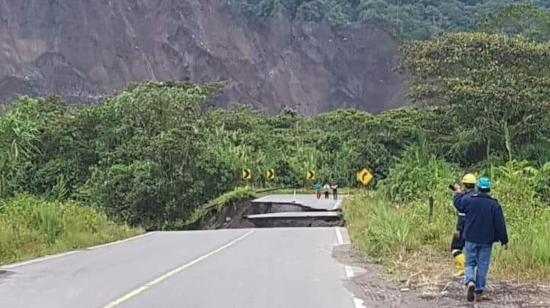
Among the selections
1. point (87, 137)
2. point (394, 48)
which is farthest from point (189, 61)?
point (87, 137)

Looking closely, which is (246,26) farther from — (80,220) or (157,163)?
(80,220)

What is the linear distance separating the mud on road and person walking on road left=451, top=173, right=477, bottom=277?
300mm

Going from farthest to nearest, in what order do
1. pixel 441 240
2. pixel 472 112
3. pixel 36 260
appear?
pixel 472 112, pixel 441 240, pixel 36 260

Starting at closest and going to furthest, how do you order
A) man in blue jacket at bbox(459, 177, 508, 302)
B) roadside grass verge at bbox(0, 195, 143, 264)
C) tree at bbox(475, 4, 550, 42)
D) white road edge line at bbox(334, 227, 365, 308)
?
white road edge line at bbox(334, 227, 365, 308) → man in blue jacket at bbox(459, 177, 508, 302) → roadside grass verge at bbox(0, 195, 143, 264) → tree at bbox(475, 4, 550, 42)

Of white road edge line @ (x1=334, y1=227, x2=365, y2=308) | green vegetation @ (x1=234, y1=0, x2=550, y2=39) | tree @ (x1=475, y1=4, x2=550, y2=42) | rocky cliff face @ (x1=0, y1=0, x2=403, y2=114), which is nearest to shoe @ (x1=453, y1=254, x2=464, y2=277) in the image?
white road edge line @ (x1=334, y1=227, x2=365, y2=308)

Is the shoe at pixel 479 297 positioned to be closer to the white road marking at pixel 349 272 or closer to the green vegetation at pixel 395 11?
the white road marking at pixel 349 272

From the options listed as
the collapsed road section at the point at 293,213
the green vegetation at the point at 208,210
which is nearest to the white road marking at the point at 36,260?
the collapsed road section at the point at 293,213

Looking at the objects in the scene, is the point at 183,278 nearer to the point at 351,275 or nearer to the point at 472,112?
the point at 351,275

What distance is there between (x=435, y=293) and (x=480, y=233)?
1.35 meters

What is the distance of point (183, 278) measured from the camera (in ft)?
44.2

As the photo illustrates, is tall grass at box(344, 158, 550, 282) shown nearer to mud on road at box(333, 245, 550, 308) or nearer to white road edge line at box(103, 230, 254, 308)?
mud on road at box(333, 245, 550, 308)

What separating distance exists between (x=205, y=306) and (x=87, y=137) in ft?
144

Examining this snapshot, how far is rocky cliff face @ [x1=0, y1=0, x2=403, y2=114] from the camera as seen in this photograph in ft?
331

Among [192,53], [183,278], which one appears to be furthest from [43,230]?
[192,53]
